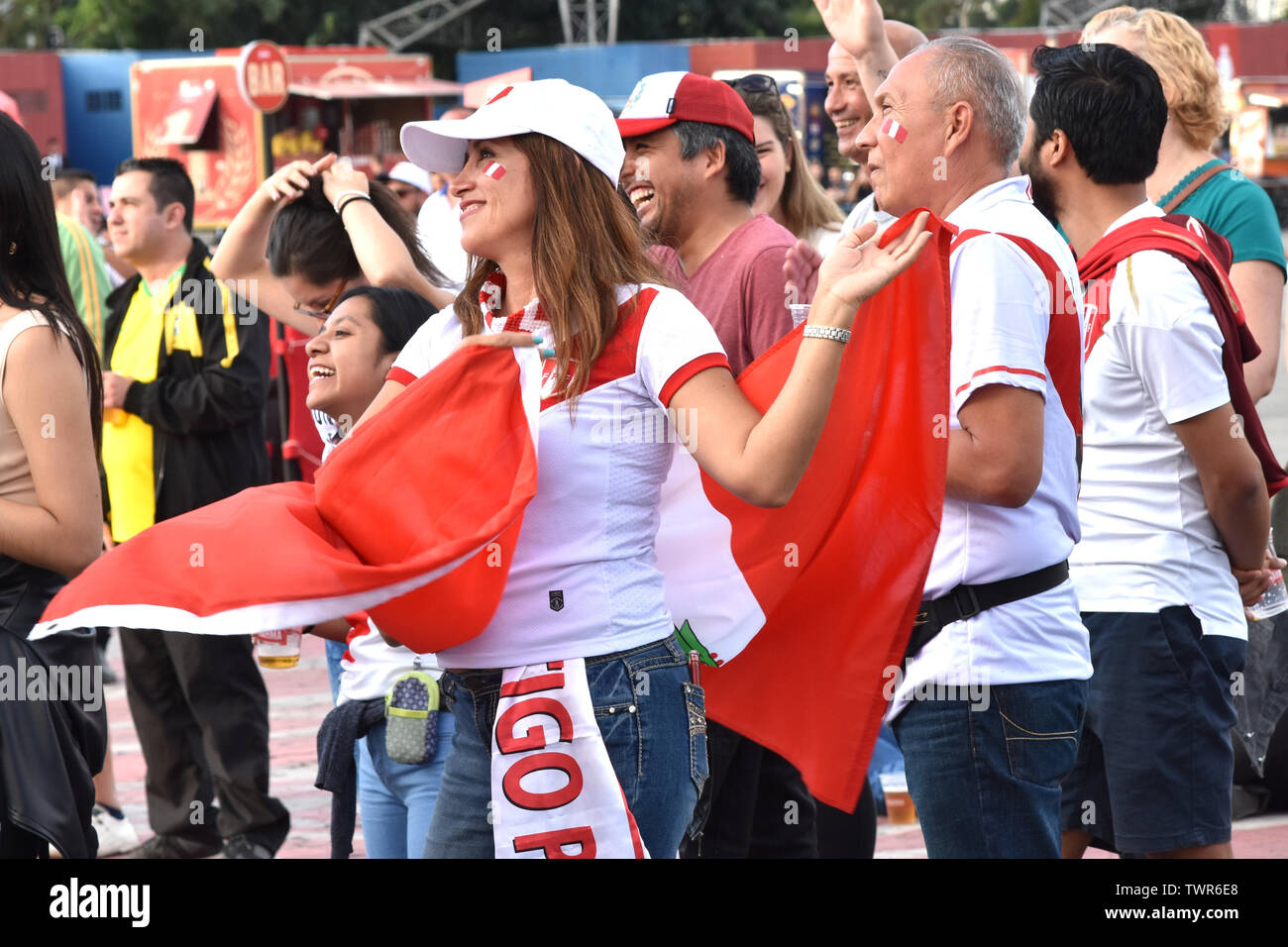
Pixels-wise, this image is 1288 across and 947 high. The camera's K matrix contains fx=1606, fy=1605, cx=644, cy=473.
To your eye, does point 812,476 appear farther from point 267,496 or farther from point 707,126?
point 707,126

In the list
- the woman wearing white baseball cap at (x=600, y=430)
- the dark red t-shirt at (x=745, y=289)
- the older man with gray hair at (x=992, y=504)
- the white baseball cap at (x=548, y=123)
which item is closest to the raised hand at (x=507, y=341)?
the woman wearing white baseball cap at (x=600, y=430)

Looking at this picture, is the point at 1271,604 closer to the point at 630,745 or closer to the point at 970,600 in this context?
the point at 970,600

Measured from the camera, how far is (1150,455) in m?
3.38

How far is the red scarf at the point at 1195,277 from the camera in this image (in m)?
3.29

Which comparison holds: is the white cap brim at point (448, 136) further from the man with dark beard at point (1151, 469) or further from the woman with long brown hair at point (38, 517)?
the man with dark beard at point (1151, 469)

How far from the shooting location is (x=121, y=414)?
5848 millimetres

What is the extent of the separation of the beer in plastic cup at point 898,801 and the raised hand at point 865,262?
10.7ft

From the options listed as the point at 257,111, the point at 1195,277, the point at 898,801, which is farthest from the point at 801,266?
the point at 257,111

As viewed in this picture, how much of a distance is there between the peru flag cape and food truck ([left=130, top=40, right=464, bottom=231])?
1014 cm

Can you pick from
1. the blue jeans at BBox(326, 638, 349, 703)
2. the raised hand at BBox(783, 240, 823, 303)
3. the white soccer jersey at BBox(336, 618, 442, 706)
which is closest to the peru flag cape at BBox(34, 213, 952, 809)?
the raised hand at BBox(783, 240, 823, 303)

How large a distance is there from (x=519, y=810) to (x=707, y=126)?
6.69 ft

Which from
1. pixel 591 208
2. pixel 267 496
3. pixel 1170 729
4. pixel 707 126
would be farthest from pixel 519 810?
pixel 707 126

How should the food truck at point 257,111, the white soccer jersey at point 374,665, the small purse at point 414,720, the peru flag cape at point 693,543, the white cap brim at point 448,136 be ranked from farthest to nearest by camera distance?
the food truck at point 257,111, the white soccer jersey at point 374,665, the small purse at point 414,720, the white cap brim at point 448,136, the peru flag cape at point 693,543

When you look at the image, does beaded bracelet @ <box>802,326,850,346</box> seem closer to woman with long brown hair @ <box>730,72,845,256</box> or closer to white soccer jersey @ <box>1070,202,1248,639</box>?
white soccer jersey @ <box>1070,202,1248,639</box>
